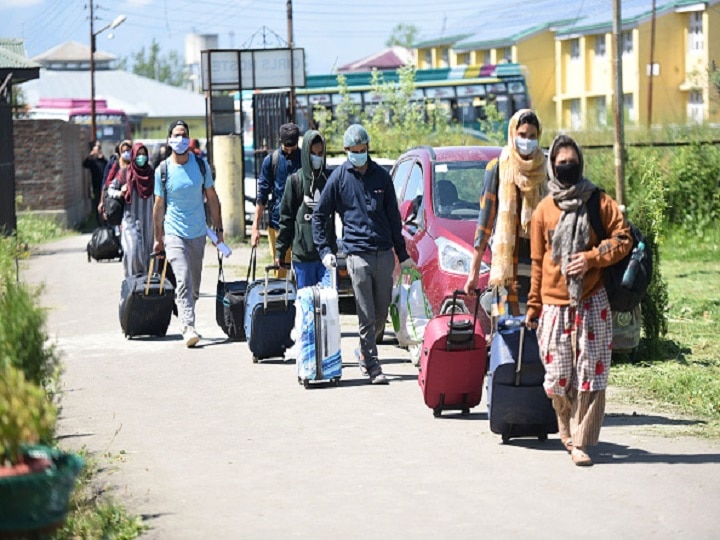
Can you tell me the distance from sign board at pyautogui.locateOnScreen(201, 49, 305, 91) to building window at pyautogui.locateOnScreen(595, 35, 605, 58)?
43.5 meters

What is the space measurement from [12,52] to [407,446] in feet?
58.8

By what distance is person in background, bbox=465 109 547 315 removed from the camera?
9625mm

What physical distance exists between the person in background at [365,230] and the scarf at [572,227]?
10.8ft

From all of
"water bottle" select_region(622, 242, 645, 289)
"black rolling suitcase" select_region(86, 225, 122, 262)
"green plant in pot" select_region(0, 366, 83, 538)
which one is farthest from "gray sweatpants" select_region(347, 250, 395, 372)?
"black rolling suitcase" select_region(86, 225, 122, 262)

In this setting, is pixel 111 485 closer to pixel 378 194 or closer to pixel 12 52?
pixel 378 194

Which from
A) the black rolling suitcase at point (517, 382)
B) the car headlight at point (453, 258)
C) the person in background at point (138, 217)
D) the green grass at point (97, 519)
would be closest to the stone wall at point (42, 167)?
the person in background at point (138, 217)

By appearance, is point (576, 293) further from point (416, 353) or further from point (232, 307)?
point (232, 307)

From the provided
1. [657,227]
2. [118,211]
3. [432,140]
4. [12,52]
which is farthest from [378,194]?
[432,140]

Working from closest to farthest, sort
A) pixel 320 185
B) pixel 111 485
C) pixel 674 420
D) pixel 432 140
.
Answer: pixel 111 485
pixel 674 420
pixel 320 185
pixel 432 140

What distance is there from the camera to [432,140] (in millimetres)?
32719

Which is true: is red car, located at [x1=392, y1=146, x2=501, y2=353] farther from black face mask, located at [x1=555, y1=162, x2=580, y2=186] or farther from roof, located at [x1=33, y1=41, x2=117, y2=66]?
roof, located at [x1=33, y1=41, x2=117, y2=66]

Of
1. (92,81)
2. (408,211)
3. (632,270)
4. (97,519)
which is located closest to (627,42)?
(92,81)

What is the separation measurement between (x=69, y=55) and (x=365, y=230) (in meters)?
151

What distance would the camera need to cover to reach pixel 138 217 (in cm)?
1675
